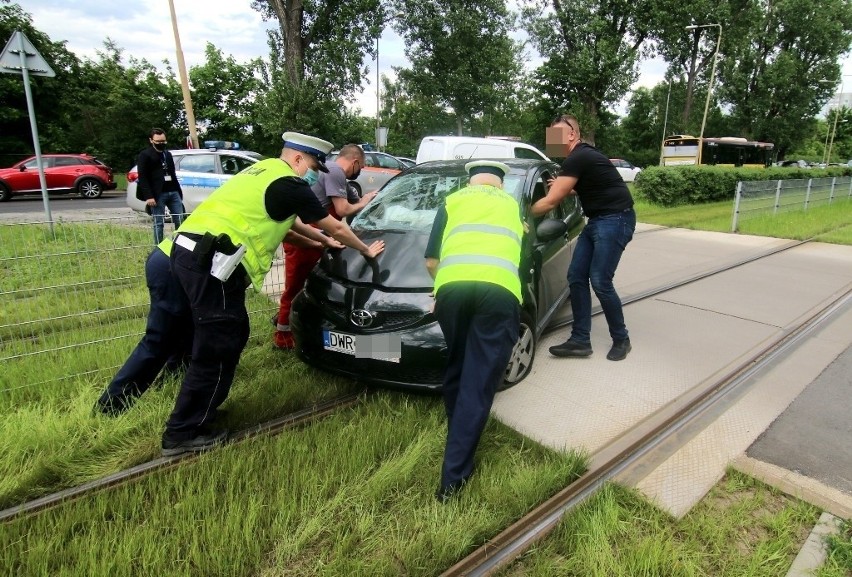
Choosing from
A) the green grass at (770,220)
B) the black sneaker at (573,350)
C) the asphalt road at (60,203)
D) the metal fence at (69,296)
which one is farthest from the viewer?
the asphalt road at (60,203)

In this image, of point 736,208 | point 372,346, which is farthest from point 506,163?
point 736,208

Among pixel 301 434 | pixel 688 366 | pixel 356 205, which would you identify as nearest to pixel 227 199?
pixel 301 434

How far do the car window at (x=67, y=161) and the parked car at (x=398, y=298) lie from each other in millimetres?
19189

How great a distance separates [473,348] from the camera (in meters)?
2.55

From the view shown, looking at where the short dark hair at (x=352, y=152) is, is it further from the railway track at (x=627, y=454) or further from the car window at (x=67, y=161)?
the car window at (x=67, y=161)

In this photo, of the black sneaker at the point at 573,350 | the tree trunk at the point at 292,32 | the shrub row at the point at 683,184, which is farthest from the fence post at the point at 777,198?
the tree trunk at the point at 292,32

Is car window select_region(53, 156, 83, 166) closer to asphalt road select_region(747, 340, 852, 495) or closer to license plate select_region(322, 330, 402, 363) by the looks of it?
license plate select_region(322, 330, 402, 363)

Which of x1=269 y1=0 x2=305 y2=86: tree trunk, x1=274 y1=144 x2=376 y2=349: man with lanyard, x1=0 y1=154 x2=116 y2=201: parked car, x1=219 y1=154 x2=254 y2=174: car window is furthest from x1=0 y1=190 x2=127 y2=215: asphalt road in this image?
x1=274 y1=144 x2=376 y2=349: man with lanyard

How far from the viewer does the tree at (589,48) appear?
72.4 ft

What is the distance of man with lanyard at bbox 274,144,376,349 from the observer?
14.2 feet

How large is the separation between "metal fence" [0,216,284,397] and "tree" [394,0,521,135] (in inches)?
1023

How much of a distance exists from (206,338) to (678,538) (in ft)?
8.24

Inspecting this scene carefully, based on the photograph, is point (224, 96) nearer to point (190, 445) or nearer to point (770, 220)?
point (770, 220)

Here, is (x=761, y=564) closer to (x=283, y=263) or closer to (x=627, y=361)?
(x=627, y=361)
